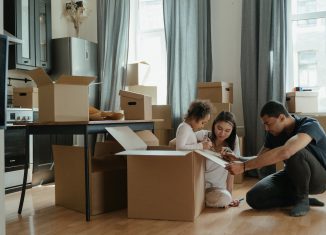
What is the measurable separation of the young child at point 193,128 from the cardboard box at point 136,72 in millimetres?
2011

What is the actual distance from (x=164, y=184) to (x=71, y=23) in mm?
3599

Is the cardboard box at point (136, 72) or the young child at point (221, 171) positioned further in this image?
the cardboard box at point (136, 72)

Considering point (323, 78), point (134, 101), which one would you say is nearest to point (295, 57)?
point (323, 78)

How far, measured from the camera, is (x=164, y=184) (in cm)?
241

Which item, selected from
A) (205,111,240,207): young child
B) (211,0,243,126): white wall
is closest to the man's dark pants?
(205,111,240,207): young child

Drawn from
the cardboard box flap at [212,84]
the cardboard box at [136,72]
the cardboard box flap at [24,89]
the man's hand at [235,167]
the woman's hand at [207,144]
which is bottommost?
the man's hand at [235,167]

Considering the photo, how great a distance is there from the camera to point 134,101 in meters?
3.20

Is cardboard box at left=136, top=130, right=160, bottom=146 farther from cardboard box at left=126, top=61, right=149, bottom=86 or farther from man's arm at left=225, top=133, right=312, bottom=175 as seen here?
cardboard box at left=126, top=61, right=149, bottom=86

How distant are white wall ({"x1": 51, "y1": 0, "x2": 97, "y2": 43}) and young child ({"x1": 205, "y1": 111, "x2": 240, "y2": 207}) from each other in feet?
9.95

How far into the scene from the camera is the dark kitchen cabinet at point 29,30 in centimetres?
425

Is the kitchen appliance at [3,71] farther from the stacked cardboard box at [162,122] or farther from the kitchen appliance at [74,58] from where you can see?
the kitchen appliance at [74,58]

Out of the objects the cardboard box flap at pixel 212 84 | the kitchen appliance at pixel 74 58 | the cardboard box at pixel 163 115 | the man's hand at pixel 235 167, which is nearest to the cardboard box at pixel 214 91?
the cardboard box flap at pixel 212 84

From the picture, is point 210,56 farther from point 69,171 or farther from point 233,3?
point 69,171

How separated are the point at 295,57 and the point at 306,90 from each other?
1.78ft
